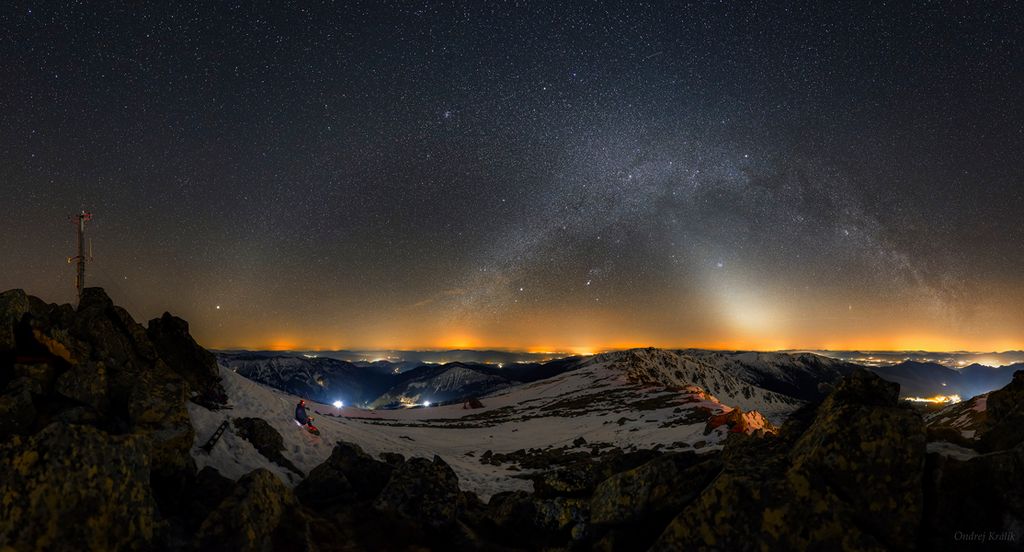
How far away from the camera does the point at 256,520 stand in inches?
382

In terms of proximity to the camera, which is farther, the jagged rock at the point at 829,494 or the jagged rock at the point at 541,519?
the jagged rock at the point at 541,519

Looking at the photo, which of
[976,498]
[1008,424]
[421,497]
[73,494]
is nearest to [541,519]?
[421,497]

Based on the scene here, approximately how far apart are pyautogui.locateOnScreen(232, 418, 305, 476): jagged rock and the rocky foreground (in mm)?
3560

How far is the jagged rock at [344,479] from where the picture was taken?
13.9 metres

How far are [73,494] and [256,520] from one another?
3129 mm

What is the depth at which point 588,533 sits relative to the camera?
9898 millimetres

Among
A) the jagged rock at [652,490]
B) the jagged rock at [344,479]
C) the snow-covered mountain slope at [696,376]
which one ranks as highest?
the jagged rock at [652,490]

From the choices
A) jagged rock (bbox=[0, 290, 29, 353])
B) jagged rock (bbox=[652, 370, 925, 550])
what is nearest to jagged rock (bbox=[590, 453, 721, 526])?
jagged rock (bbox=[652, 370, 925, 550])

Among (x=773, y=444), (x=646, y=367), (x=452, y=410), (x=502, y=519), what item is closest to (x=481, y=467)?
(x=502, y=519)

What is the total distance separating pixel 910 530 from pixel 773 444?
113 inches

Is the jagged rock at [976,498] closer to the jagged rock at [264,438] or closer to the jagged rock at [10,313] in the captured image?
the jagged rock at [264,438]

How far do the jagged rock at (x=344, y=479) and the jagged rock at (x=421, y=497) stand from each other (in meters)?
1.74

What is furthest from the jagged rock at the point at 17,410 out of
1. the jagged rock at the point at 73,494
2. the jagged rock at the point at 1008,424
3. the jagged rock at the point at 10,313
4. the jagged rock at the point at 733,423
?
the jagged rock at the point at 733,423

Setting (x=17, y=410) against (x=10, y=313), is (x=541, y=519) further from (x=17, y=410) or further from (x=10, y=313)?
(x=10, y=313)
